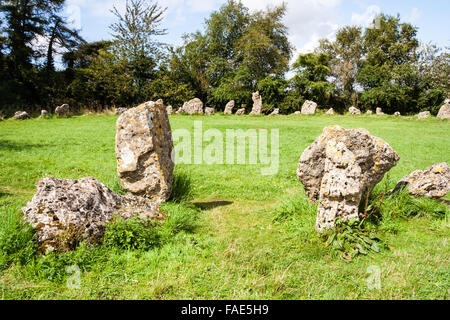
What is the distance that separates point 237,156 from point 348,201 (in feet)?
24.0

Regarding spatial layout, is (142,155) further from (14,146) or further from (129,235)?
(14,146)

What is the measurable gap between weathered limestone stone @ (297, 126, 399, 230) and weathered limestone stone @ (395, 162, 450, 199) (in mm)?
1309

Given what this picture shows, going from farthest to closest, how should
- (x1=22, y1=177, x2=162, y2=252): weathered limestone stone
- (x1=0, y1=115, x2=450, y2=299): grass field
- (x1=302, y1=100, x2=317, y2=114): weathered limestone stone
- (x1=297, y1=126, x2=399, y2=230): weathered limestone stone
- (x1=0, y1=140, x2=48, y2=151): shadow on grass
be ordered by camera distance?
1. (x1=302, y1=100, x2=317, y2=114): weathered limestone stone
2. (x1=0, y1=140, x2=48, y2=151): shadow on grass
3. (x1=297, y1=126, x2=399, y2=230): weathered limestone stone
4. (x1=22, y1=177, x2=162, y2=252): weathered limestone stone
5. (x1=0, y1=115, x2=450, y2=299): grass field

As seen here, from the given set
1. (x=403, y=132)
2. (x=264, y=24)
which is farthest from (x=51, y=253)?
(x=264, y=24)

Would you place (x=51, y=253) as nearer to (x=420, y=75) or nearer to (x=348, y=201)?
(x=348, y=201)

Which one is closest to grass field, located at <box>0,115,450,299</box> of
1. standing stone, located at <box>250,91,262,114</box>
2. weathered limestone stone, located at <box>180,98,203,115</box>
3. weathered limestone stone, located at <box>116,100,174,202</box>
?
weathered limestone stone, located at <box>116,100,174,202</box>

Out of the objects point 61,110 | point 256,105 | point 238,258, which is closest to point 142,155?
point 238,258

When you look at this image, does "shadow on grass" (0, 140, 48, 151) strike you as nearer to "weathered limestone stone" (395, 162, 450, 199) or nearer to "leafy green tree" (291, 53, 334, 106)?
"weathered limestone stone" (395, 162, 450, 199)

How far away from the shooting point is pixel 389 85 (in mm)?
37344

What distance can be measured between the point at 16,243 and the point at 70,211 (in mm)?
781

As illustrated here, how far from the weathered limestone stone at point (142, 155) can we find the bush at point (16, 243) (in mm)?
2271

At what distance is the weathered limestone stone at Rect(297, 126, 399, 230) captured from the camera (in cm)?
493

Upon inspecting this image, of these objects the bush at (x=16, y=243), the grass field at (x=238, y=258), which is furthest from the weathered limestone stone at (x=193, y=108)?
the bush at (x=16, y=243)

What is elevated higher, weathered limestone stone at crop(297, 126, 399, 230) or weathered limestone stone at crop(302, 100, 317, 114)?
weathered limestone stone at crop(302, 100, 317, 114)
